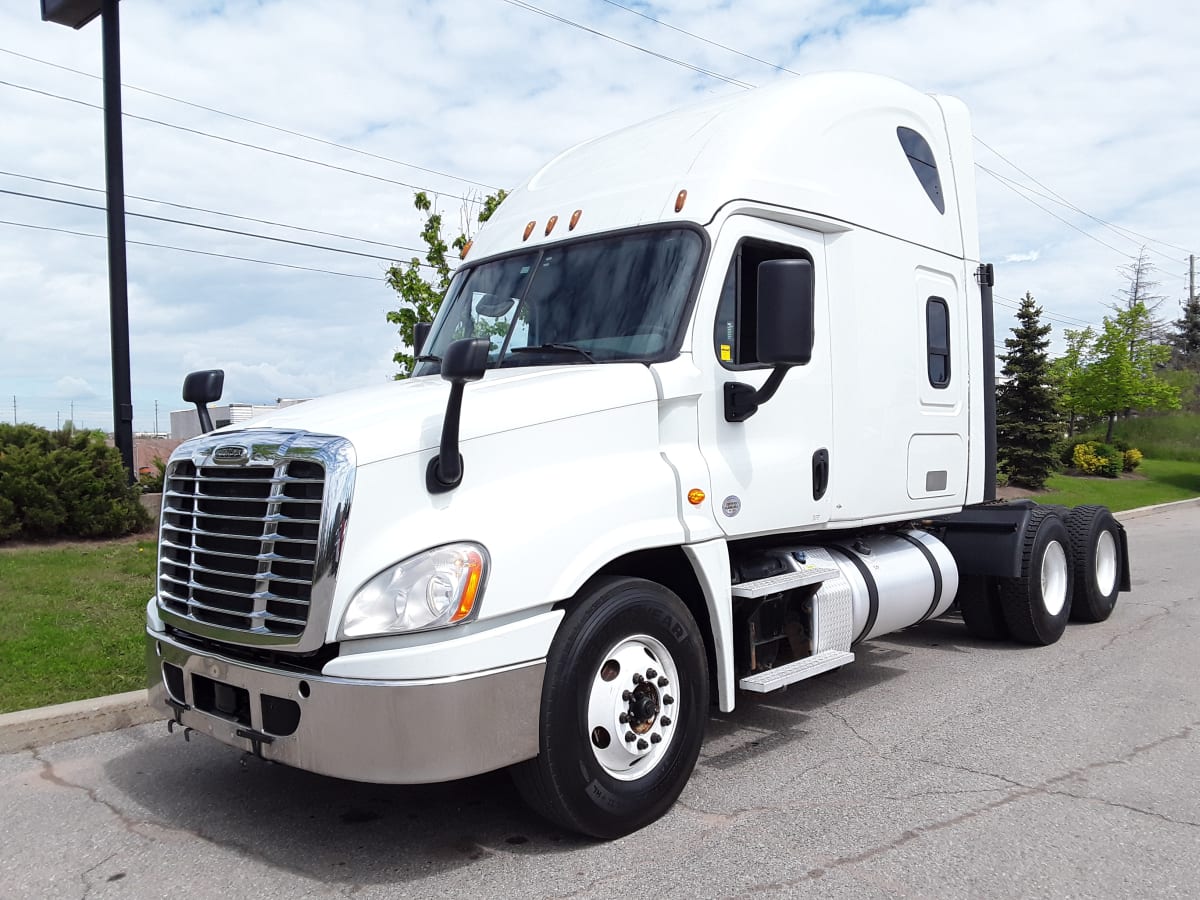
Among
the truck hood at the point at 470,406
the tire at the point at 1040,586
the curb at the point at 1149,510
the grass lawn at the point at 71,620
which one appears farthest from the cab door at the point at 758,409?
the curb at the point at 1149,510

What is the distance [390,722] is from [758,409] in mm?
2442

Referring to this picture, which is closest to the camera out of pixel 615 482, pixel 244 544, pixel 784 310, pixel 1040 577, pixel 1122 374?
pixel 244 544

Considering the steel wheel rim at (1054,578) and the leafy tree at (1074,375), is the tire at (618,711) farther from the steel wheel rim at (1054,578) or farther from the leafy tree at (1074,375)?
the leafy tree at (1074,375)

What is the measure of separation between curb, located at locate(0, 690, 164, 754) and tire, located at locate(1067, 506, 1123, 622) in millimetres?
7144

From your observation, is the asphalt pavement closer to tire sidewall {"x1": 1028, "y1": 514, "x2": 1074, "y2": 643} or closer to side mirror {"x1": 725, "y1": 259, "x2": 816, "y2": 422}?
tire sidewall {"x1": 1028, "y1": 514, "x2": 1074, "y2": 643}

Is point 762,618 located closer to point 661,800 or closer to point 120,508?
point 661,800

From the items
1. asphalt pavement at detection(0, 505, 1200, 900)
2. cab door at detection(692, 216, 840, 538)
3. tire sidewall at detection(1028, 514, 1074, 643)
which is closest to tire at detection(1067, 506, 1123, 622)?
tire sidewall at detection(1028, 514, 1074, 643)

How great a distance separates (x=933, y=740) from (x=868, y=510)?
1346 mm

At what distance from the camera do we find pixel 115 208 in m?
11.9

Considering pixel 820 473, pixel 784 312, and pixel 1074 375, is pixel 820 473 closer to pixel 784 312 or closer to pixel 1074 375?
pixel 784 312

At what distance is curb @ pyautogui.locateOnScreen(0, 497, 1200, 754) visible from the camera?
5.50 metres

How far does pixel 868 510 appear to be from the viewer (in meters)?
6.09

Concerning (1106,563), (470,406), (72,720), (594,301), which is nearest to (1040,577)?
(1106,563)

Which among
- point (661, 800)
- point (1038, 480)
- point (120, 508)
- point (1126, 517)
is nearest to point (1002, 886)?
point (661, 800)
